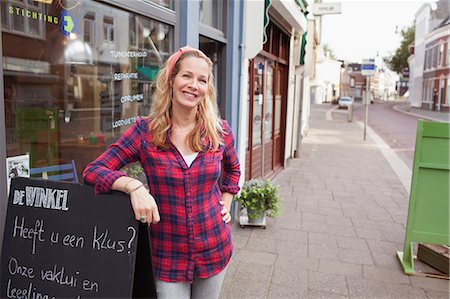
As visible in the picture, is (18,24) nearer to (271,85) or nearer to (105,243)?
(105,243)

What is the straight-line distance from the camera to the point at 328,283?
354 centimetres

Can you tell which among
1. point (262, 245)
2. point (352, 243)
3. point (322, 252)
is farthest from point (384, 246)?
point (262, 245)

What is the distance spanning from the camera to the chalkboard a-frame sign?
5.15 feet

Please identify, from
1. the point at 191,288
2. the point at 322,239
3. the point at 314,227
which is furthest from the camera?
the point at 314,227

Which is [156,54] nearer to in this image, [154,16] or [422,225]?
[154,16]

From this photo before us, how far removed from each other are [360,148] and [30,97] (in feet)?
38.3

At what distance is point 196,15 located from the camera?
12.8 feet

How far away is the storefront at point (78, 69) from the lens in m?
2.34

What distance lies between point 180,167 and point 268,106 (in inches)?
244

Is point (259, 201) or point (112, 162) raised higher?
point (112, 162)

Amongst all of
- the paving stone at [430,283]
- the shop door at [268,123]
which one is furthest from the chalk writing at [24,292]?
the shop door at [268,123]

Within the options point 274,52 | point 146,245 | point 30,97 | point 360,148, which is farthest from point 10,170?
point 360,148

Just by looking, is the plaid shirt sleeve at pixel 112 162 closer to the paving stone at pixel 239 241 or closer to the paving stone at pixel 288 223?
the paving stone at pixel 239 241

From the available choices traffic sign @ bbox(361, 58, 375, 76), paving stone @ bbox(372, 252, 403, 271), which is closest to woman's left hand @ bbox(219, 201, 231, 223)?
paving stone @ bbox(372, 252, 403, 271)
